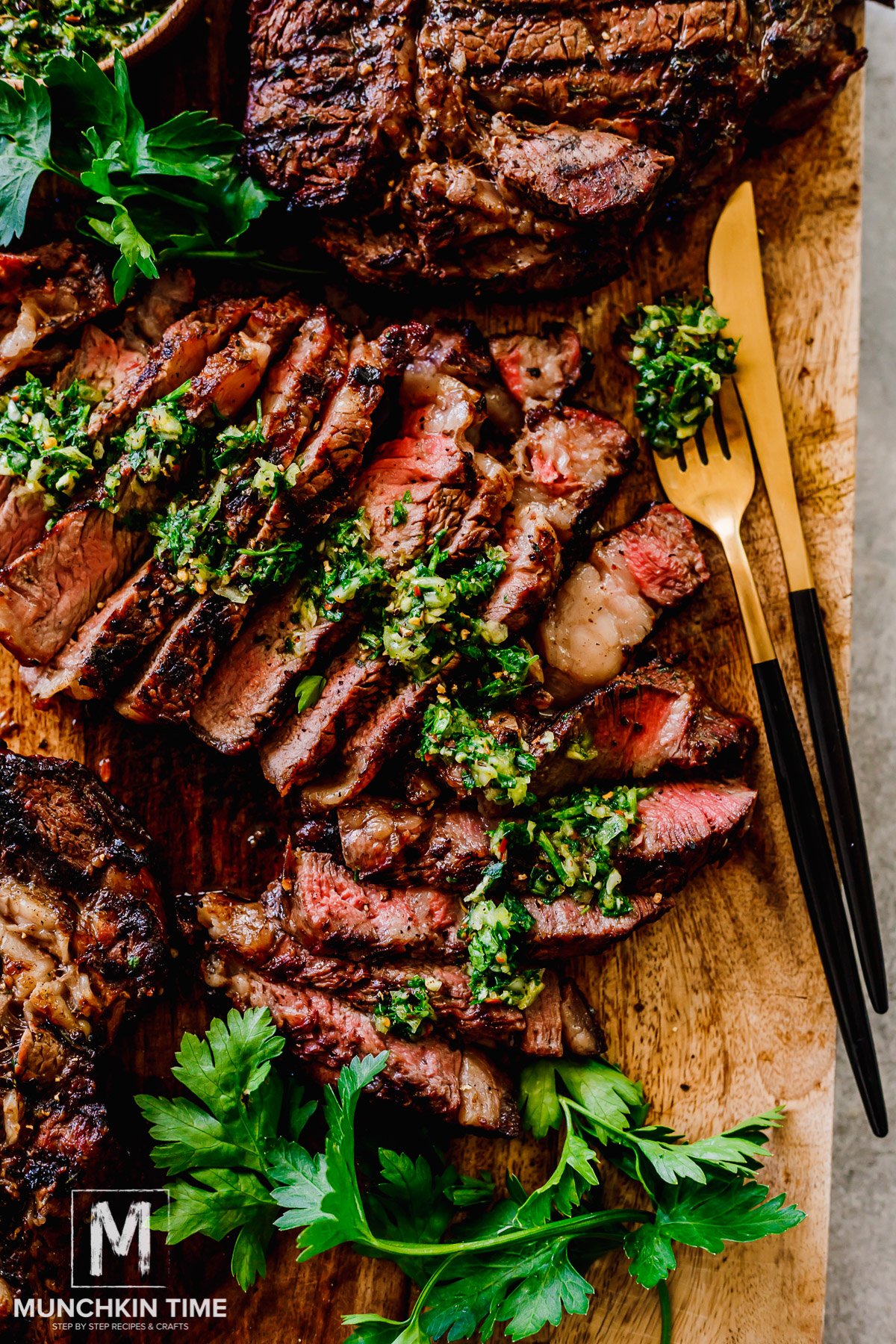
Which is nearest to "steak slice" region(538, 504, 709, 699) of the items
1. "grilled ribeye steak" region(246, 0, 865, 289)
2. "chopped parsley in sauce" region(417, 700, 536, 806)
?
"chopped parsley in sauce" region(417, 700, 536, 806)

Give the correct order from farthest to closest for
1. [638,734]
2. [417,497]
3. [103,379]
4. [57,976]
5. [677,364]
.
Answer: [677,364], [638,734], [103,379], [417,497], [57,976]

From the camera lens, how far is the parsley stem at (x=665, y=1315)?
A: 3385 mm

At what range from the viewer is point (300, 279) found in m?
3.60

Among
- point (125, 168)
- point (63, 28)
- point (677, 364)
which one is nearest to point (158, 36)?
point (63, 28)

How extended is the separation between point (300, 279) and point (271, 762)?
1761 mm

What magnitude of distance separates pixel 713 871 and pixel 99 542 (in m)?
2.41

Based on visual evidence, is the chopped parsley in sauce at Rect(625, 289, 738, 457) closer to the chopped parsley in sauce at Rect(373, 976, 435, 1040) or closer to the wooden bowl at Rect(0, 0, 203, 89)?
the wooden bowl at Rect(0, 0, 203, 89)

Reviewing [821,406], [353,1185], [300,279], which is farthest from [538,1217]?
[300,279]

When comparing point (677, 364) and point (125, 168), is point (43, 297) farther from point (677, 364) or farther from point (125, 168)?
point (677, 364)

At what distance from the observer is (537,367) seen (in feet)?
11.5

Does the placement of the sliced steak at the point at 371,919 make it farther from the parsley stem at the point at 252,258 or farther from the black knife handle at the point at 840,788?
the parsley stem at the point at 252,258

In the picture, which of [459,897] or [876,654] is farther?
[876,654]

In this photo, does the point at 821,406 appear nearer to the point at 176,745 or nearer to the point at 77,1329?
the point at 176,745

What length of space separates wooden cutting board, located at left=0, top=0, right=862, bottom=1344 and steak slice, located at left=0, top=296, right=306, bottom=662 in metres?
0.48
